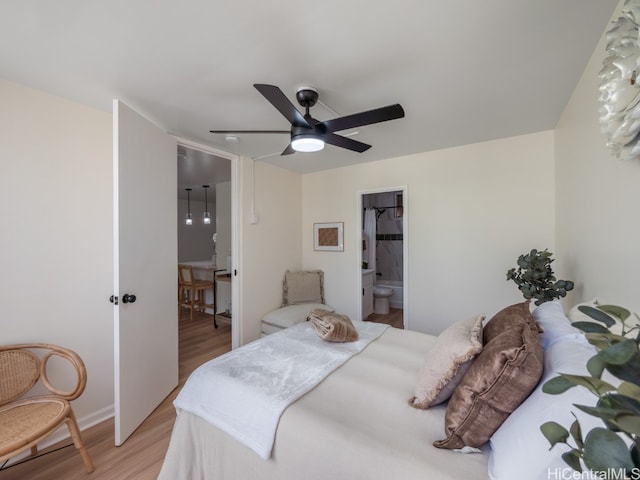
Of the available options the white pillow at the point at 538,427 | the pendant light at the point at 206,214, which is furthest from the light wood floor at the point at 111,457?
the pendant light at the point at 206,214

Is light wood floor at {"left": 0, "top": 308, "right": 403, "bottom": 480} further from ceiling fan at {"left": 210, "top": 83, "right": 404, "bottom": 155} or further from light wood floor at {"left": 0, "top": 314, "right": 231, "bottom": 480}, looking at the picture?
ceiling fan at {"left": 210, "top": 83, "right": 404, "bottom": 155}

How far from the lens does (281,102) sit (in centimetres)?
148

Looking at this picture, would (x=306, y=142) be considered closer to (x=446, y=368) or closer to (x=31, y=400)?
(x=446, y=368)

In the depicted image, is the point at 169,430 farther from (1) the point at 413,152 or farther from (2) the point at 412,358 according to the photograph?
(1) the point at 413,152

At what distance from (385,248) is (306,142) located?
443 cm

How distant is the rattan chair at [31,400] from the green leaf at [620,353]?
2244 mm

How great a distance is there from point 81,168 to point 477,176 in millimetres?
3570

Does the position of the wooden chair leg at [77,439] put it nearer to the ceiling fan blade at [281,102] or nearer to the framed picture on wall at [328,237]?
the ceiling fan blade at [281,102]

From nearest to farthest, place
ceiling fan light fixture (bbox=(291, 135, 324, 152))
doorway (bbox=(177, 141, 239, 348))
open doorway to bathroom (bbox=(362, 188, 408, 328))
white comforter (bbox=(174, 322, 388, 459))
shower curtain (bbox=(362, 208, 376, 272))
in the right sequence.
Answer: white comforter (bbox=(174, 322, 388, 459))
ceiling fan light fixture (bbox=(291, 135, 324, 152))
doorway (bbox=(177, 141, 239, 348))
open doorway to bathroom (bbox=(362, 188, 408, 328))
shower curtain (bbox=(362, 208, 376, 272))

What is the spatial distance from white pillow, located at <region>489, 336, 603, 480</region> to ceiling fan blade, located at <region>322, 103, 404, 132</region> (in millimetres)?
1323

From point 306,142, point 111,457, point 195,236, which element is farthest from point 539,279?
point 195,236

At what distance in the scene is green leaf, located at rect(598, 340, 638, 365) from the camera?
1.24 ft

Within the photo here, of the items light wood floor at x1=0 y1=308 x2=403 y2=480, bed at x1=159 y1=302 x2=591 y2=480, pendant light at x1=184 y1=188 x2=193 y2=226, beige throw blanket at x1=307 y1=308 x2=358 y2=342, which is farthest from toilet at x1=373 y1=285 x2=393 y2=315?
pendant light at x1=184 y1=188 x2=193 y2=226

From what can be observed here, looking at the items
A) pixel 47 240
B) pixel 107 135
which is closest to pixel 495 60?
pixel 107 135
